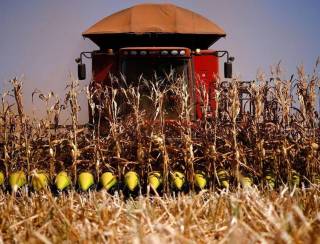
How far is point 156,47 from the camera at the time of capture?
20.4ft

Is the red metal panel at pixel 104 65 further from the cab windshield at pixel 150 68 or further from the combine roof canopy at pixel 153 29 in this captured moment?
the combine roof canopy at pixel 153 29

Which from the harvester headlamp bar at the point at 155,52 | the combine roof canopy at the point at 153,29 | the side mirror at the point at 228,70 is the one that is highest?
the combine roof canopy at the point at 153,29

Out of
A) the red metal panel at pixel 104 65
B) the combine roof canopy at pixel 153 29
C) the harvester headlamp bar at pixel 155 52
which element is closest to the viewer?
the harvester headlamp bar at pixel 155 52

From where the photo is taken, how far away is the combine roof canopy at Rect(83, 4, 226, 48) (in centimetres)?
681

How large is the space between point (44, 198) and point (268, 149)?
241 cm

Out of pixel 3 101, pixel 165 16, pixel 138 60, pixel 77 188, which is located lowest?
pixel 77 188

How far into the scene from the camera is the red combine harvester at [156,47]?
6156 millimetres

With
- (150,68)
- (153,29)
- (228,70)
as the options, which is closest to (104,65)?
(150,68)

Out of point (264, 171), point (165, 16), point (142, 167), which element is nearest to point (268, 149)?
point (264, 171)

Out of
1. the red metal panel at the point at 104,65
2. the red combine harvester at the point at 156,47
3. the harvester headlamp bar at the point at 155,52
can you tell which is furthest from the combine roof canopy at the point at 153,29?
the harvester headlamp bar at the point at 155,52

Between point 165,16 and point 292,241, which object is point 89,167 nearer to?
point 292,241

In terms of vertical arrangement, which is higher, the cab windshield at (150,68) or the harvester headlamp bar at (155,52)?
the harvester headlamp bar at (155,52)

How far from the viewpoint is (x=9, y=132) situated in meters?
4.46

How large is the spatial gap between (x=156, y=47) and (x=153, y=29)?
701 mm
